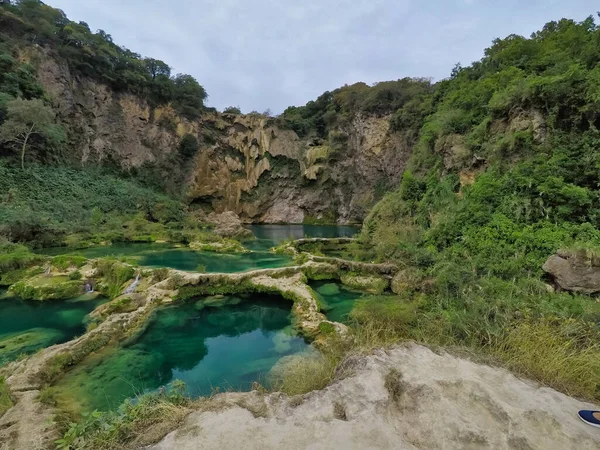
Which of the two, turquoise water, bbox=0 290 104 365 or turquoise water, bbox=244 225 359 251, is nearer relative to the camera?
turquoise water, bbox=0 290 104 365

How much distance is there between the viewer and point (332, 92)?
40.5 m

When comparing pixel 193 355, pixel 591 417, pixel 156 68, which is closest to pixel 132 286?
pixel 193 355

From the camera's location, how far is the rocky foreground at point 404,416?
8.19ft

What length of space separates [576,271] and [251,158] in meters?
37.0

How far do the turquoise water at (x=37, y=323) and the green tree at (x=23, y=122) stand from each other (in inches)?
667

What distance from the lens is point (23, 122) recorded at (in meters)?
21.8

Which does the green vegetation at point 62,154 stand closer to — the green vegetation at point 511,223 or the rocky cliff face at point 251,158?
the rocky cliff face at point 251,158

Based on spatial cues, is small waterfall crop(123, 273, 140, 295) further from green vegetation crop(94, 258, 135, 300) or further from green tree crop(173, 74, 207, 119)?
green tree crop(173, 74, 207, 119)

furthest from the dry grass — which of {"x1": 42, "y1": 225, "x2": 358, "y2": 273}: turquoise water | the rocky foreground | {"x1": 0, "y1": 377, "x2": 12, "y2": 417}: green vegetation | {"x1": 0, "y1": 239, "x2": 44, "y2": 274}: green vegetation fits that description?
{"x1": 0, "y1": 239, "x2": 44, "y2": 274}: green vegetation

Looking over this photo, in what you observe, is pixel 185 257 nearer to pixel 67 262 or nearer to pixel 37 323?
pixel 67 262

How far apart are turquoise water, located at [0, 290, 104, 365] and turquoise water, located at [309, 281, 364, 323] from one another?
282 inches

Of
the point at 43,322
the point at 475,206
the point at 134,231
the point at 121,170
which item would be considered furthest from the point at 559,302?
the point at 121,170

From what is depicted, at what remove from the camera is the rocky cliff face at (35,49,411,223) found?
1262 inches

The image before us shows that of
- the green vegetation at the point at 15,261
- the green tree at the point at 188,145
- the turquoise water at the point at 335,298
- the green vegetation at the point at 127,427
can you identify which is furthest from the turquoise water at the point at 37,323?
the green tree at the point at 188,145
